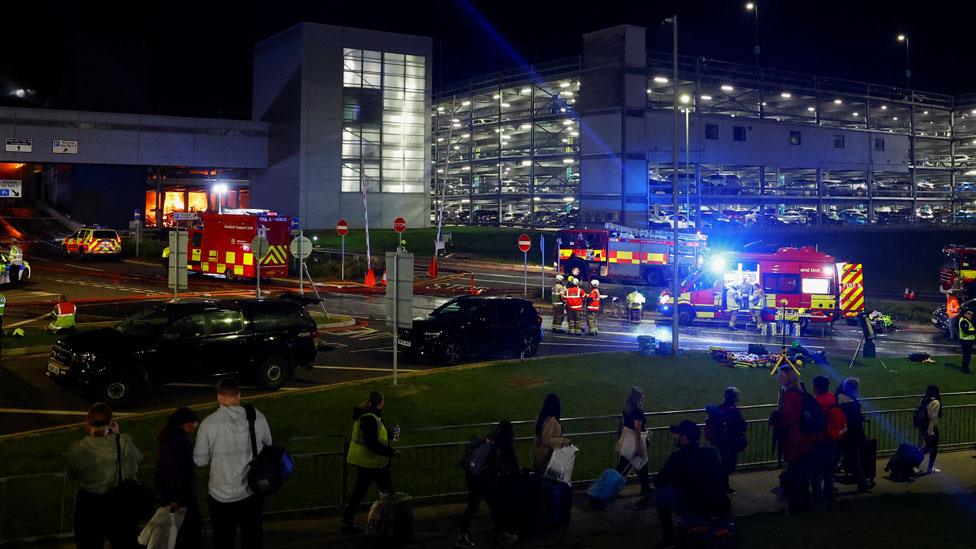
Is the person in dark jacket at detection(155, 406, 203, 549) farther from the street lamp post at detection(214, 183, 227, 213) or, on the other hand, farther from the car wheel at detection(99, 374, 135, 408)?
the street lamp post at detection(214, 183, 227, 213)

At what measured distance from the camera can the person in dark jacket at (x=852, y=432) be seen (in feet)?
36.3

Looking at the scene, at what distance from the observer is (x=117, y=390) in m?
15.1

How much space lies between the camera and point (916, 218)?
75.2 metres

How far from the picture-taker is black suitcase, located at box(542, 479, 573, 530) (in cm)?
909

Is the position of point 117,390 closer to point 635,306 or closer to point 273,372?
point 273,372

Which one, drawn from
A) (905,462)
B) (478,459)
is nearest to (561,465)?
(478,459)

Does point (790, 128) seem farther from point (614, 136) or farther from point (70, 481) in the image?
point (70, 481)

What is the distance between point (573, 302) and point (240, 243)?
1785 centimetres

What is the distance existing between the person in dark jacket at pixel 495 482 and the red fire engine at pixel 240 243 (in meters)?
29.1

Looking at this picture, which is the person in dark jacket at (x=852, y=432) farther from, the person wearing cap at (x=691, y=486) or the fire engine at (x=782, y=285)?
the fire engine at (x=782, y=285)

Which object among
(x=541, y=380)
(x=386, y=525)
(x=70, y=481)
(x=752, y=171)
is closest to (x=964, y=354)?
(x=541, y=380)

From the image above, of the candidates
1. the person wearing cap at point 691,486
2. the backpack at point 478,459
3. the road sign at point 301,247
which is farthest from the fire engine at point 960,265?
the backpack at point 478,459

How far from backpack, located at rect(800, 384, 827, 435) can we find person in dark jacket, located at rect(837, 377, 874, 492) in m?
0.91

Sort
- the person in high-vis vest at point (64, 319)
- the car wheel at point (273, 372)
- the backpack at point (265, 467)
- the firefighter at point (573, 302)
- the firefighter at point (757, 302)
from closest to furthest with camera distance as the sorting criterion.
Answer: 1. the backpack at point (265, 467)
2. the car wheel at point (273, 372)
3. the person in high-vis vest at point (64, 319)
4. the firefighter at point (573, 302)
5. the firefighter at point (757, 302)
